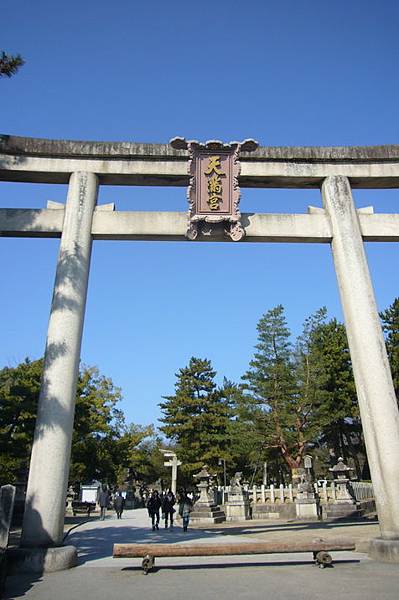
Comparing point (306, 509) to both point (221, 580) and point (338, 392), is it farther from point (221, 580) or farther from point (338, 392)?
point (221, 580)

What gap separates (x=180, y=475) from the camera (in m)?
41.4

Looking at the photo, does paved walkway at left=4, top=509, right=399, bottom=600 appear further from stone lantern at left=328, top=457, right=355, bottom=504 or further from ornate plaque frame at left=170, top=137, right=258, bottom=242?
stone lantern at left=328, top=457, right=355, bottom=504

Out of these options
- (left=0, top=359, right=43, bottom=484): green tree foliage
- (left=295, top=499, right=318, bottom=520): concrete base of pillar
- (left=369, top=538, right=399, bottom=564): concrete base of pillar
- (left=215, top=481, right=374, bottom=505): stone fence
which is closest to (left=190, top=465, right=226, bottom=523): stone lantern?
(left=295, top=499, right=318, bottom=520): concrete base of pillar

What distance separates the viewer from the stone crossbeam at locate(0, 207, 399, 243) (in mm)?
9000

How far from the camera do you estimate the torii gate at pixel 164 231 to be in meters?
7.51

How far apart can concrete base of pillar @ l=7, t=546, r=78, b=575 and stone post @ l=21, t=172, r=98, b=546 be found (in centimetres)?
19

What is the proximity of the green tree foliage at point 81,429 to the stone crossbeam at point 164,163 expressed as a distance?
44.0 ft

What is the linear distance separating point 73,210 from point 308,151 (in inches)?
206

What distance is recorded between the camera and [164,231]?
922 centimetres

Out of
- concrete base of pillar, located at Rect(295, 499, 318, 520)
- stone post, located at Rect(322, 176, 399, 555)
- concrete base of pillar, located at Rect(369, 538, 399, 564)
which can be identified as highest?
stone post, located at Rect(322, 176, 399, 555)

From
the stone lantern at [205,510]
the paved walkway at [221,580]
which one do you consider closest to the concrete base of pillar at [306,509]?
the stone lantern at [205,510]

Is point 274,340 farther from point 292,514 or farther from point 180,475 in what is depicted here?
point 180,475

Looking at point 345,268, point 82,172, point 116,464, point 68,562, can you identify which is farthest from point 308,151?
point 116,464

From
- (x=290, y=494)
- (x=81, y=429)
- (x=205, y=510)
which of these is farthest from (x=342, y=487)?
(x=81, y=429)
